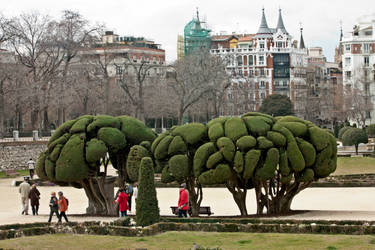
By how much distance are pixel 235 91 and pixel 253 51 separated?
27500 mm

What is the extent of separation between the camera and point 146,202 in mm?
21266

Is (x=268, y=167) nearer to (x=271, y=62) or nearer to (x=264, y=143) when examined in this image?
(x=264, y=143)

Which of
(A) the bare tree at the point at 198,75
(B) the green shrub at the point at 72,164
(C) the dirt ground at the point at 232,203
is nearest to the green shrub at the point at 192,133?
(B) the green shrub at the point at 72,164

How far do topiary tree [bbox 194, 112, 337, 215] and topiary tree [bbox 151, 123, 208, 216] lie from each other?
46cm

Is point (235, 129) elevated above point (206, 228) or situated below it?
above

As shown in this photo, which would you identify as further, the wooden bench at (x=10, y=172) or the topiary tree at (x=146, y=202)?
the wooden bench at (x=10, y=172)

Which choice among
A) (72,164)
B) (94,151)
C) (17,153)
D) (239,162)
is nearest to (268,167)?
(239,162)

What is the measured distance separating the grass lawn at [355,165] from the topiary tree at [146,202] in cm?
2602

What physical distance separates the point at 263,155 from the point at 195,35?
95.4m

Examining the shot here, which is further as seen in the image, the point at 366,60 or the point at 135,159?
the point at 366,60

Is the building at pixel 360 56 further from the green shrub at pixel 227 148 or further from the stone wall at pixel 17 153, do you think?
the green shrub at pixel 227 148

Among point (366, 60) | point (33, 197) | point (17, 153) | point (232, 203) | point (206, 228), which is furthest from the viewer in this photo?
point (366, 60)

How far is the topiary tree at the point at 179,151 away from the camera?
25.5 m

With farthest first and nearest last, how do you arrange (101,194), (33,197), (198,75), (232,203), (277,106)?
(277,106) < (198,75) < (232,203) < (33,197) < (101,194)
